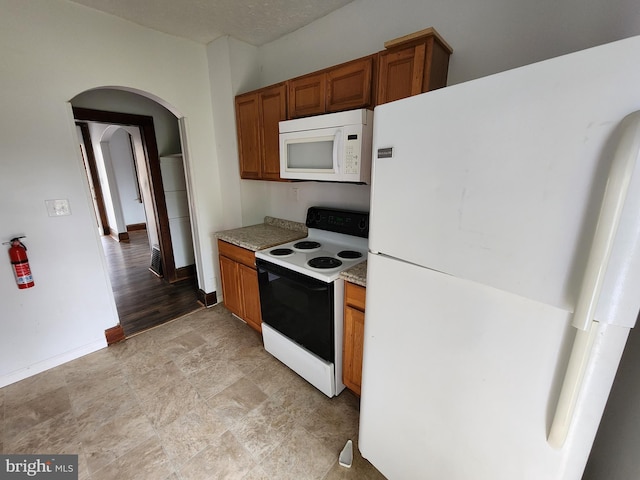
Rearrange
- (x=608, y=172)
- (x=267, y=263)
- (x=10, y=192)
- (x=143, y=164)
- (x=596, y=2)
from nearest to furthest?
(x=608, y=172), (x=596, y=2), (x=10, y=192), (x=267, y=263), (x=143, y=164)

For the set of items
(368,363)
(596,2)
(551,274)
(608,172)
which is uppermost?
(596,2)

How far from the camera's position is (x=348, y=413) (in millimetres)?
1745

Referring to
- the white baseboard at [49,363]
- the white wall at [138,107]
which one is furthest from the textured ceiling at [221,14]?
the white baseboard at [49,363]

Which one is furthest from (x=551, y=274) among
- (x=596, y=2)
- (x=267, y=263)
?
(x=267, y=263)

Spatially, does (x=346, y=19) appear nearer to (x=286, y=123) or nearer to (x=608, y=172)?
(x=286, y=123)

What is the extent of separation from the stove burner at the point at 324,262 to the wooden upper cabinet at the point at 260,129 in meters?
0.85

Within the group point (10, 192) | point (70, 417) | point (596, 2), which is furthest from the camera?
point (10, 192)

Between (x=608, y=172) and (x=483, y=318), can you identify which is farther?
(x=483, y=318)

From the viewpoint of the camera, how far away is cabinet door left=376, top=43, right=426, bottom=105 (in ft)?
4.52

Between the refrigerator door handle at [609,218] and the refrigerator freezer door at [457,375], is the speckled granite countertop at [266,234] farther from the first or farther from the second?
the refrigerator door handle at [609,218]

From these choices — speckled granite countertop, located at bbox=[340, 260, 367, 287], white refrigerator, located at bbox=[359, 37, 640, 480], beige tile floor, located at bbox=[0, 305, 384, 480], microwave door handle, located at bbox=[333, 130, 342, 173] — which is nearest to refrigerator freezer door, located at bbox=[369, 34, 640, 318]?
white refrigerator, located at bbox=[359, 37, 640, 480]

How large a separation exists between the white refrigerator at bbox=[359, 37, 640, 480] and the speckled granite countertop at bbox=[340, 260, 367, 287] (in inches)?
16.5

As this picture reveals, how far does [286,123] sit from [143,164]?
8.84 ft

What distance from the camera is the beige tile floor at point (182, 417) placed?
4.73 ft
